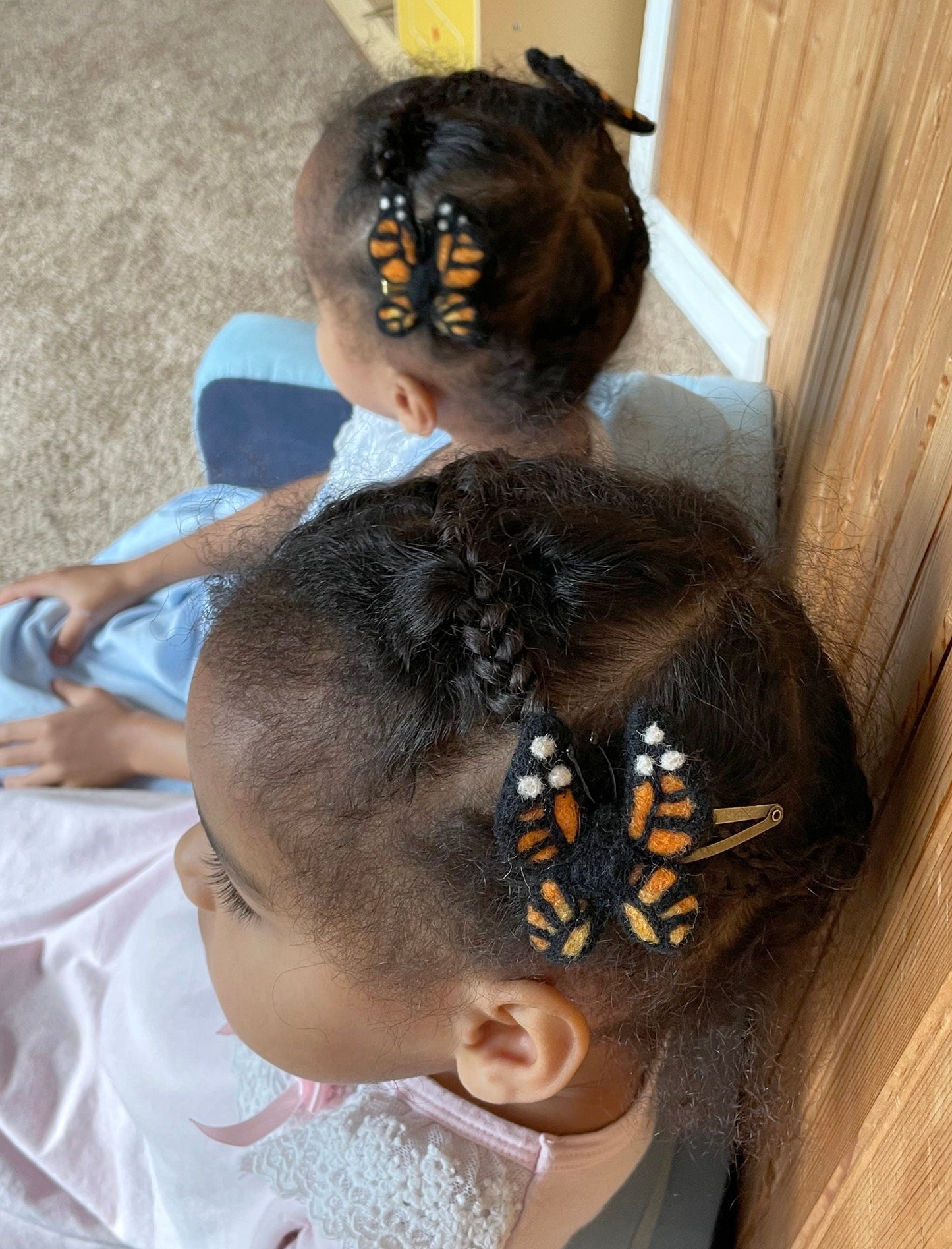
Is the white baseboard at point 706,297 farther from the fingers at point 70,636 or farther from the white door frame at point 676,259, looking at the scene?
the fingers at point 70,636

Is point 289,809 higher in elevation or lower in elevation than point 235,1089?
higher

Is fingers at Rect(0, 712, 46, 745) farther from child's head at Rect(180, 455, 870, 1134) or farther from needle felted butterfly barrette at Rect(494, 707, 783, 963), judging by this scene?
needle felted butterfly barrette at Rect(494, 707, 783, 963)

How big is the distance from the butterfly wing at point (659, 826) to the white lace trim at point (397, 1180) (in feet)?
0.95

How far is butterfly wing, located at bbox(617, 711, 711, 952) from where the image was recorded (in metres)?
0.46

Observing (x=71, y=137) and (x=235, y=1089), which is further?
(x=71, y=137)

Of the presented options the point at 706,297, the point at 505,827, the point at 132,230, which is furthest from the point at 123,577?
the point at 132,230

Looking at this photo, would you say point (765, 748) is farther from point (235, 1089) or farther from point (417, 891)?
point (235, 1089)

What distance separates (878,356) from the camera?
0.72 m

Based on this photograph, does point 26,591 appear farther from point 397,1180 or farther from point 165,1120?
point 397,1180

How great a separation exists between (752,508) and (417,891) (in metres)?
0.60

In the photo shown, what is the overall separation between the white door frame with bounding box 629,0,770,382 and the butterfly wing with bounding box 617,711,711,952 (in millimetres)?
1037

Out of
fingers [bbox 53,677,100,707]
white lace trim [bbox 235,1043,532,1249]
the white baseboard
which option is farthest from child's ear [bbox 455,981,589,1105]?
the white baseboard

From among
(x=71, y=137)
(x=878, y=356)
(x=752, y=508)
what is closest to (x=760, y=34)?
(x=752, y=508)

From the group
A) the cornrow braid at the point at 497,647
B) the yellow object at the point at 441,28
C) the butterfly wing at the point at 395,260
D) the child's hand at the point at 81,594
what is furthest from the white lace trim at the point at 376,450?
the yellow object at the point at 441,28
